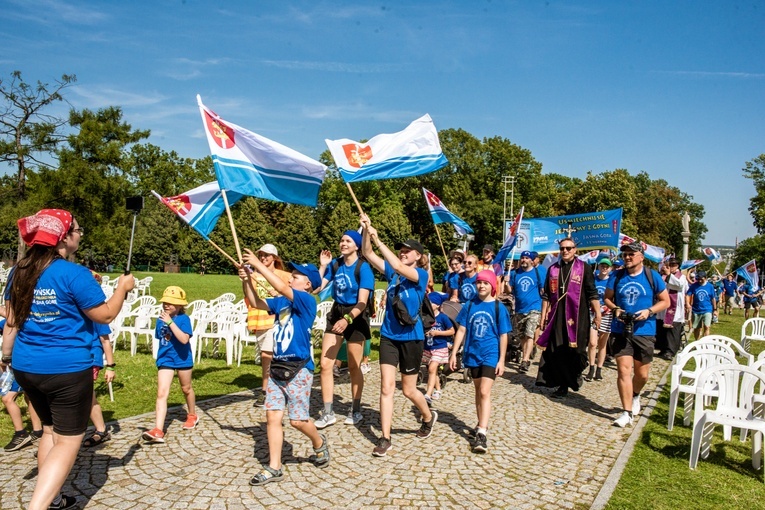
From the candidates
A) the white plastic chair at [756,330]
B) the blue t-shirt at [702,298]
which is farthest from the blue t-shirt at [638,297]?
the blue t-shirt at [702,298]

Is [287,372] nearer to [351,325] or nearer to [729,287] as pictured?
[351,325]

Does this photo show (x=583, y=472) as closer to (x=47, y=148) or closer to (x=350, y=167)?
(x=350, y=167)

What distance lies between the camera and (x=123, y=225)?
3088cm

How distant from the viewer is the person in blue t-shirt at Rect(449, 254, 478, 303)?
28.7ft

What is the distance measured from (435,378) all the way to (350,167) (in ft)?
10.2

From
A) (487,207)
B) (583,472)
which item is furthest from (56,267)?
(487,207)

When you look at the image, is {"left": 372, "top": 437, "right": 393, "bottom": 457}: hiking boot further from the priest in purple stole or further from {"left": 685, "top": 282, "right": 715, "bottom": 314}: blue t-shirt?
{"left": 685, "top": 282, "right": 715, "bottom": 314}: blue t-shirt

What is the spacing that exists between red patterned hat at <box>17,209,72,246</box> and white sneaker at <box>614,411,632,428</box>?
612cm

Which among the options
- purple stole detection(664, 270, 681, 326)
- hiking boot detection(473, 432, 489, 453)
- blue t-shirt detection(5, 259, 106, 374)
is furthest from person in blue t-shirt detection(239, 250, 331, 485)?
purple stole detection(664, 270, 681, 326)

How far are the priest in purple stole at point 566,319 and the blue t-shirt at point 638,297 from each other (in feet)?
2.13

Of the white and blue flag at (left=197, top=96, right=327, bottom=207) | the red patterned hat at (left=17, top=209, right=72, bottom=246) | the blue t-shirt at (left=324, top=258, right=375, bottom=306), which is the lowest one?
the blue t-shirt at (left=324, top=258, right=375, bottom=306)

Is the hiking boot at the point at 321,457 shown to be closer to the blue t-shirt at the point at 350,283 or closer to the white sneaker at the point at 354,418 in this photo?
the white sneaker at the point at 354,418

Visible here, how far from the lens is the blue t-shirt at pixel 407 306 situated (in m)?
5.56

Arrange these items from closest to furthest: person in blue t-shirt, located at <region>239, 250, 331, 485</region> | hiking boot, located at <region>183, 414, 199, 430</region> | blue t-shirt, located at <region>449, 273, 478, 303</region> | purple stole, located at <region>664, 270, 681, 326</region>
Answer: person in blue t-shirt, located at <region>239, 250, 331, 485</region> < hiking boot, located at <region>183, 414, 199, 430</region> < blue t-shirt, located at <region>449, 273, 478, 303</region> < purple stole, located at <region>664, 270, 681, 326</region>
